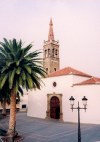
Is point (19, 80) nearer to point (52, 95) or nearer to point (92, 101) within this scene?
point (92, 101)

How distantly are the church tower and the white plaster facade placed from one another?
36.3ft

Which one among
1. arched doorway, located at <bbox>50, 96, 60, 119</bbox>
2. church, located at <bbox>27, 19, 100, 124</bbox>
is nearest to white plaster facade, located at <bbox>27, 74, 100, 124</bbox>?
church, located at <bbox>27, 19, 100, 124</bbox>

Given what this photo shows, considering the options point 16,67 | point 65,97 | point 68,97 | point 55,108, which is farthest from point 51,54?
point 16,67

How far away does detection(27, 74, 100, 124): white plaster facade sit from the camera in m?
34.1

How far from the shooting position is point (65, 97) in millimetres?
37719

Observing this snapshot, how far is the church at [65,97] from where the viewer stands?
34188 mm

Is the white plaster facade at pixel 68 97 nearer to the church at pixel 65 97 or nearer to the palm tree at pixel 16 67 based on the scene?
the church at pixel 65 97

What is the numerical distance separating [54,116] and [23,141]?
60.3 feet

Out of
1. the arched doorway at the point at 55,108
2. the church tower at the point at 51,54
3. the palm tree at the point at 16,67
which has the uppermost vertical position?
the church tower at the point at 51,54

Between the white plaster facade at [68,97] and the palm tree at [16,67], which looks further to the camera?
the white plaster facade at [68,97]

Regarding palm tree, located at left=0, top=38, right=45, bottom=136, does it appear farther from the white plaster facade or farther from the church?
the white plaster facade

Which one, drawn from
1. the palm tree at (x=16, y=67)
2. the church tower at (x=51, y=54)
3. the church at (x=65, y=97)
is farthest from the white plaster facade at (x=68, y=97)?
the palm tree at (x=16, y=67)

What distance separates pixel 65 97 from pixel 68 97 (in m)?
0.73

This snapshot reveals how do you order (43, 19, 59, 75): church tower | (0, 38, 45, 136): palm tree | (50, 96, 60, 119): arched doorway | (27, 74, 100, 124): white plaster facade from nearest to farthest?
1. (0, 38, 45, 136): palm tree
2. (27, 74, 100, 124): white plaster facade
3. (50, 96, 60, 119): arched doorway
4. (43, 19, 59, 75): church tower
